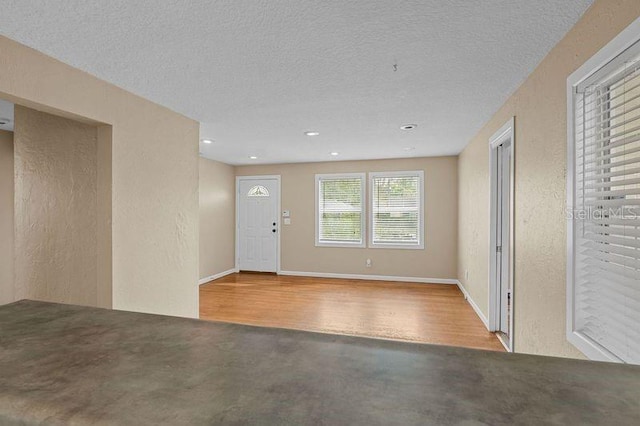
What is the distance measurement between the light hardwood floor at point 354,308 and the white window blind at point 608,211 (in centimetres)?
172

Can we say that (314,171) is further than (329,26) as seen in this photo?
Yes

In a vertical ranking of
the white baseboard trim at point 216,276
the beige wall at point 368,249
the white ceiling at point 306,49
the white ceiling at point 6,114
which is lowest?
the white baseboard trim at point 216,276

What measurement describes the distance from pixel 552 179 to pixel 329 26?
156 cm

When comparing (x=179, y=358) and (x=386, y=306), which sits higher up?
(x=179, y=358)

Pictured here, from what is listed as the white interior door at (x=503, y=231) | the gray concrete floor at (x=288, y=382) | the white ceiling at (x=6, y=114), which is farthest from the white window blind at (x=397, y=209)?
the gray concrete floor at (x=288, y=382)

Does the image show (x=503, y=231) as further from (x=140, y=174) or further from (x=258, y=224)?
(x=258, y=224)

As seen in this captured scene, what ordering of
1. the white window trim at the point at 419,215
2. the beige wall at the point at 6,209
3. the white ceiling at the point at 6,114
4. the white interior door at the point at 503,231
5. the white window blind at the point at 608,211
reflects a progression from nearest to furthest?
the white window blind at the point at 608,211
the white ceiling at the point at 6,114
the white interior door at the point at 503,231
the beige wall at the point at 6,209
the white window trim at the point at 419,215

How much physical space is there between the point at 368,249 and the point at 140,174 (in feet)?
13.9

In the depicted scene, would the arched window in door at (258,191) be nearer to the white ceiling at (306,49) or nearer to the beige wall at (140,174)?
the beige wall at (140,174)

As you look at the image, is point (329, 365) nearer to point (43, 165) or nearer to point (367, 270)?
point (43, 165)

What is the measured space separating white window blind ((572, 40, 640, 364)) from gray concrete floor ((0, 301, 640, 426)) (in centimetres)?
127

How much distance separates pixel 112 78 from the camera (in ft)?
7.95

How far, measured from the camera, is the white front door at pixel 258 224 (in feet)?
21.9

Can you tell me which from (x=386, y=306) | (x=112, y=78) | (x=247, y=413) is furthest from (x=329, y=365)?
(x=386, y=306)
